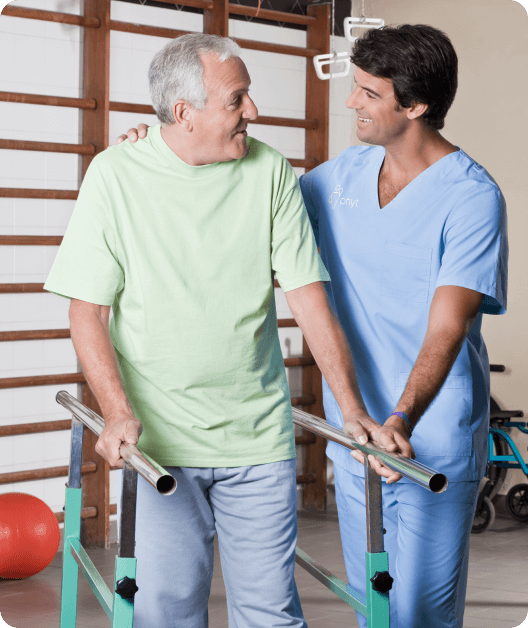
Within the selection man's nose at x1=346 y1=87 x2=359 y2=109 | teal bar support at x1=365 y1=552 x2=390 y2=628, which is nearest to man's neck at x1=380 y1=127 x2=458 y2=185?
man's nose at x1=346 y1=87 x2=359 y2=109

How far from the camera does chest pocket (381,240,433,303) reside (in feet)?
6.35

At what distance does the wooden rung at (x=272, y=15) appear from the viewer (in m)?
5.03

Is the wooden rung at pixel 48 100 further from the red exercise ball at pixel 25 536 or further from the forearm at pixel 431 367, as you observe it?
the forearm at pixel 431 367

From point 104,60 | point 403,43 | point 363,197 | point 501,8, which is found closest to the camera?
point 403,43

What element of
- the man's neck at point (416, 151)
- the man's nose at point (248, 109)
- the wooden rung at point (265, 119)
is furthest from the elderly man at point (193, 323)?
the wooden rung at point (265, 119)

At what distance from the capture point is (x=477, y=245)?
1.86 meters

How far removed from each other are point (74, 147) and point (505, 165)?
2471mm

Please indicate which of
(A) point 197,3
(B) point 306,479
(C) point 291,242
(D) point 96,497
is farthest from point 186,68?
(B) point 306,479

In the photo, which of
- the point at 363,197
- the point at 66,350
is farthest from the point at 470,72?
the point at 363,197

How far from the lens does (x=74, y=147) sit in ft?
14.5

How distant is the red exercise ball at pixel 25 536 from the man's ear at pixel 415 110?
2576 millimetres

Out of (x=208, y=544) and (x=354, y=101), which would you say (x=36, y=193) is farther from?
(x=208, y=544)

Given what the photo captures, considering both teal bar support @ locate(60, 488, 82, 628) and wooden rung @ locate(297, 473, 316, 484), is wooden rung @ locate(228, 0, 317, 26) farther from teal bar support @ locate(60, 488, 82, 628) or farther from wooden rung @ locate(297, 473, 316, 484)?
teal bar support @ locate(60, 488, 82, 628)

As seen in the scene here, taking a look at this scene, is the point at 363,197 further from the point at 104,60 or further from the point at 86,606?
the point at 104,60
